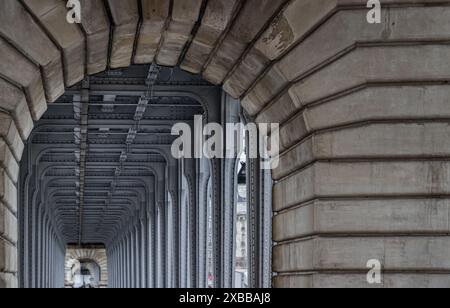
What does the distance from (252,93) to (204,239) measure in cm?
2693

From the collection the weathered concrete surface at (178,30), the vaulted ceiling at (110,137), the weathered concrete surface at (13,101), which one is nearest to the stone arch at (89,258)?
the vaulted ceiling at (110,137)

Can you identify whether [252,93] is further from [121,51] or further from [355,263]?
[355,263]

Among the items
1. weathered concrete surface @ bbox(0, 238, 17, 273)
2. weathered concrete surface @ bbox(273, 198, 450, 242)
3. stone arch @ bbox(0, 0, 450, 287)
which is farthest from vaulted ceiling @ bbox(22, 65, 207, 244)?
weathered concrete surface @ bbox(273, 198, 450, 242)

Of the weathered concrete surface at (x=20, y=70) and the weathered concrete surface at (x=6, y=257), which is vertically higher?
the weathered concrete surface at (x=20, y=70)

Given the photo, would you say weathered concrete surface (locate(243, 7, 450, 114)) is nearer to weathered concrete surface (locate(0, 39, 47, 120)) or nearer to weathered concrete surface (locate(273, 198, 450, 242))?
weathered concrete surface (locate(273, 198, 450, 242))

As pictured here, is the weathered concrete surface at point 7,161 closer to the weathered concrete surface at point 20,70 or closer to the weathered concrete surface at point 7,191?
the weathered concrete surface at point 7,191

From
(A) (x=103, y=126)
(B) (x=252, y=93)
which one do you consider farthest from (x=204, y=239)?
(B) (x=252, y=93)

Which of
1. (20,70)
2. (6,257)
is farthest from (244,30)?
(6,257)

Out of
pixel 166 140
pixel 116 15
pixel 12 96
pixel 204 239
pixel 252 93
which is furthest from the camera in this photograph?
pixel 166 140

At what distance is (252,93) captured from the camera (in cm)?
1786

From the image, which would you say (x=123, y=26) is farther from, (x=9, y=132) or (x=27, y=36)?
(x=9, y=132)

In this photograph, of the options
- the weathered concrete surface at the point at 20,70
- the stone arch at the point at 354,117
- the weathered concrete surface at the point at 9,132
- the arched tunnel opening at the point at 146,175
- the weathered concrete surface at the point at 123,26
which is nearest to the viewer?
the weathered concrete surface at the point at 20,70

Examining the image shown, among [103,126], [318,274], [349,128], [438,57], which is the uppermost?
[103,126]

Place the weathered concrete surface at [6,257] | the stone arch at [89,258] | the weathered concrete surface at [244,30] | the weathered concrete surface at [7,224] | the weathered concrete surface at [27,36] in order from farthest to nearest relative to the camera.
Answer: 1. the stone arch at [89,258]
2. the weathered concrete surface at [244,30]
3. the weathered concrete surface at [7,224]
4. the weathered concrete surface at [6,257]
5. the weathered concrete surface at [27,36]
